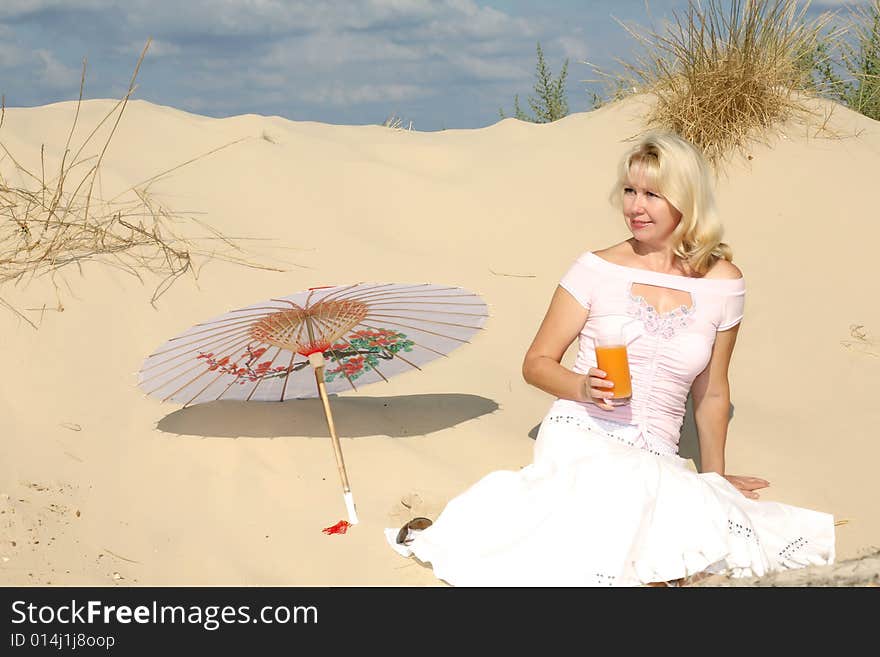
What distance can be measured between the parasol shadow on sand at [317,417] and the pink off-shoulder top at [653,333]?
41.7 inches

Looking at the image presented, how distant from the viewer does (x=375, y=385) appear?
15.1 feet

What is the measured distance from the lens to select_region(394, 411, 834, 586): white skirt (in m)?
2.73

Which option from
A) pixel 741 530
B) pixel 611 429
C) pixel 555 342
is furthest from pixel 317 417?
pixel 741 530

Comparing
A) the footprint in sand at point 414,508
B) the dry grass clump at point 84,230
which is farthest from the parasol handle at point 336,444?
the dry grass clump at point 84,230

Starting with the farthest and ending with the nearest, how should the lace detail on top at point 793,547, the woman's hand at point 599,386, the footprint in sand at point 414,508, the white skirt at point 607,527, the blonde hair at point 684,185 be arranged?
the footprint in sand at point 414,508 → the blonde hair at point 684,185 → the lace detail on top at point 793,547 → the woman's hand at point 599,386 → the white skirt at point 607,527

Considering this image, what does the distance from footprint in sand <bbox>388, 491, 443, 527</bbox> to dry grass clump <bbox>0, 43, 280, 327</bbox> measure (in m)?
2.09

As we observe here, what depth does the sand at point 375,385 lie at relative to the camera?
334 cm

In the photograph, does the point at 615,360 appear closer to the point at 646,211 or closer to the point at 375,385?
the point at 646,211

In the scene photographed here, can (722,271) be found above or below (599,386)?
above

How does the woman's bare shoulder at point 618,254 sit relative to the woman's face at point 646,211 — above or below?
below

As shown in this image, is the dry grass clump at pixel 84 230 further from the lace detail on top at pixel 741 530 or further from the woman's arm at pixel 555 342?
the lace detail on top at pixel 741 530

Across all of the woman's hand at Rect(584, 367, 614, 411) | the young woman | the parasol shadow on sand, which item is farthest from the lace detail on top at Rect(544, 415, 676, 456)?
the parasol shadow on sand

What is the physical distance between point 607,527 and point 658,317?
803 millimetres
